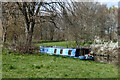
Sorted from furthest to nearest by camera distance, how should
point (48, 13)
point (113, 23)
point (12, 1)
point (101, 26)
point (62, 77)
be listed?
point (113, 23) → point (101, 26) → point (48, 13) → point (12, 1) → point (62, 77)

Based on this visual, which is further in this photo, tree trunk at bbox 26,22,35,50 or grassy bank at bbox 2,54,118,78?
tree trunk at bbox 26,22,35,50

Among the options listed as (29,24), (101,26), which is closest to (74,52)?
(29,24)

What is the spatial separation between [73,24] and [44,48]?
713 cm

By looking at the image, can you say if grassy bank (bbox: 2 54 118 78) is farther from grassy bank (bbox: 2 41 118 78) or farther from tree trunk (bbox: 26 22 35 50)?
tree trunk (bbox: 26 22 35 50)

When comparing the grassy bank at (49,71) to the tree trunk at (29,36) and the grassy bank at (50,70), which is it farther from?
the tree trunk at (29,36)

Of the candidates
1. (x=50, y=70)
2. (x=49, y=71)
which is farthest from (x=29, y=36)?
(x=49, y=71)

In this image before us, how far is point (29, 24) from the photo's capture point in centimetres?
1546

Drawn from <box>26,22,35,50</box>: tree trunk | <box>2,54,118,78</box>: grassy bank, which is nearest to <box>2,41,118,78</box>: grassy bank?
<box>2,54,118,78</box>: grassy bank

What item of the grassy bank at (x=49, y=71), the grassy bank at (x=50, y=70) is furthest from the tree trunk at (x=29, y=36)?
the grassy bank at (x=49, y=71)

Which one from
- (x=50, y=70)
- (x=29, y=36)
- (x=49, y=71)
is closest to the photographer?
(x=49, y=71)

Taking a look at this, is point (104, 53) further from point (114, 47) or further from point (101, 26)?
point (101, 26)

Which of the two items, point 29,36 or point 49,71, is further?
point 29,36

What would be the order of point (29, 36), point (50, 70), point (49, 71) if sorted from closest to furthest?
point (49, 71), point (50, 70), point (29, 36)

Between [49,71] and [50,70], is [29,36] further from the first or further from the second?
[49,71]
